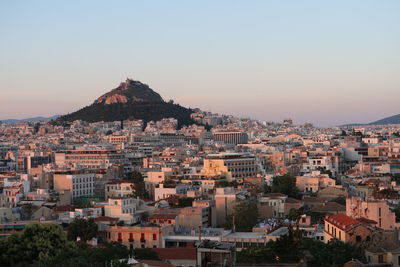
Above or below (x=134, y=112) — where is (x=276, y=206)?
below

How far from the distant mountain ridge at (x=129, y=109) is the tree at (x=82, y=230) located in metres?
96.1

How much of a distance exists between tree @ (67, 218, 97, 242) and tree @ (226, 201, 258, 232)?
558cm

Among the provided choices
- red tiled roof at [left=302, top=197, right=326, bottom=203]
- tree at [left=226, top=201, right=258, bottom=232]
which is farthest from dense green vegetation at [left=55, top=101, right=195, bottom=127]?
tree at [left=226, top=201, right=258, bottom=232]

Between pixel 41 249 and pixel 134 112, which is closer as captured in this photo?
pixel 41 249

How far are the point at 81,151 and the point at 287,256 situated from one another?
4984 cm

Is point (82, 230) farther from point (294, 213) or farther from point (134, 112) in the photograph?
point (134, 112)

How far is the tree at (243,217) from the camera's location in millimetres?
30516

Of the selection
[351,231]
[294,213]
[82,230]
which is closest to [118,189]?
[294,213]

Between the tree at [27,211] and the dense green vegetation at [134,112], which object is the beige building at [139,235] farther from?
the dense green vegetation at [134,112]

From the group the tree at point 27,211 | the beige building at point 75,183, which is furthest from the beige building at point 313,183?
the tree at point 27,211

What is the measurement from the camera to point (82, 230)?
91.0 feet

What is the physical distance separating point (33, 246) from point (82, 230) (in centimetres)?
573

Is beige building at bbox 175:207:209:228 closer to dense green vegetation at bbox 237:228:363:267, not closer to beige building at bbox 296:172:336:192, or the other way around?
dense green vegetation at bbox 237:228:363:267

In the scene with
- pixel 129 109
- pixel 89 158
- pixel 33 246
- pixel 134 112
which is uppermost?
pixel 129 109
